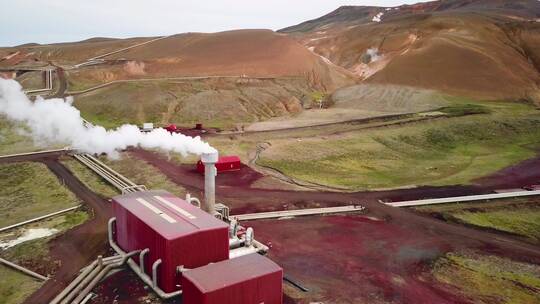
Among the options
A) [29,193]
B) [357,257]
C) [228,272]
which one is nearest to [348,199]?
[357,257]

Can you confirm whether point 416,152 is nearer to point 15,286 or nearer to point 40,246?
point 40,246

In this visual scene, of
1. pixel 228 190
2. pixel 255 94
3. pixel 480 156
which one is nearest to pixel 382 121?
pixel 480 156

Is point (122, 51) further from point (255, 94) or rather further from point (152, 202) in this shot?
point (152, 202)

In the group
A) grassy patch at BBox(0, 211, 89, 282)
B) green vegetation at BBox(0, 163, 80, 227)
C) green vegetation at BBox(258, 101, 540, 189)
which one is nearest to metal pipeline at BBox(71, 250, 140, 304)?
grassy patch at BBox(0, 211, 89, 282)

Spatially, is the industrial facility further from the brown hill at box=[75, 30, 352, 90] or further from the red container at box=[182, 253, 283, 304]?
the brown hill at box=[75, 30, 352, 90]

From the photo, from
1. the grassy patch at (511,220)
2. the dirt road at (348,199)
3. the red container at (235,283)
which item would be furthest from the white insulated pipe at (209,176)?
the grassy patch at (511,220)

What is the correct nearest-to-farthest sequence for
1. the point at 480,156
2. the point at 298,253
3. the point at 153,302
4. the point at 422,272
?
the point at 153,302
the point at 422,272
the point at 298,253
the point at 480,156
